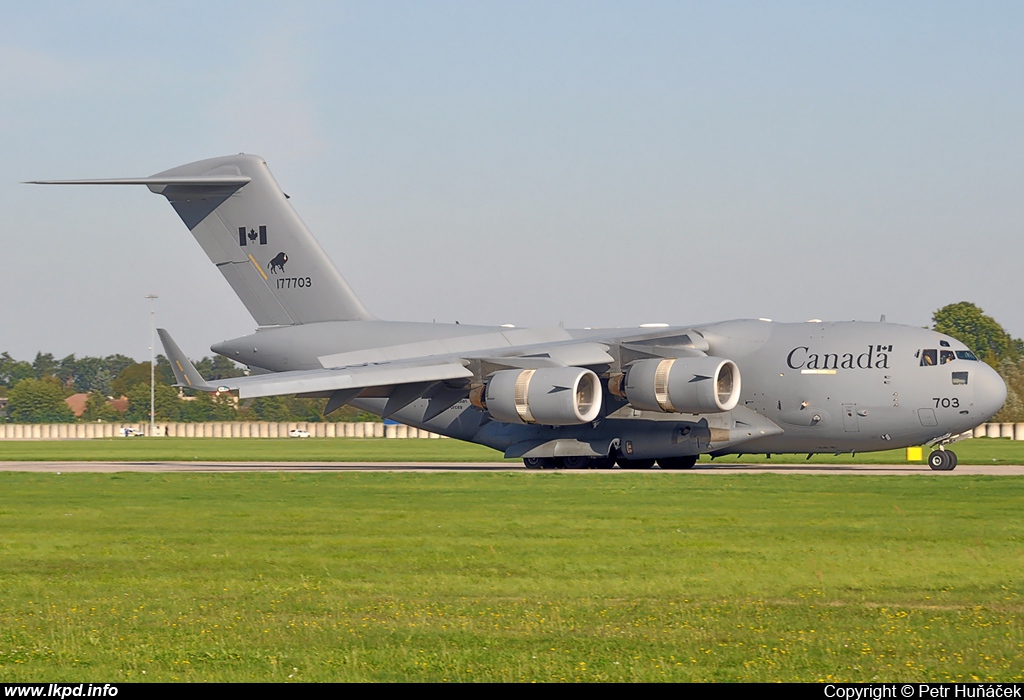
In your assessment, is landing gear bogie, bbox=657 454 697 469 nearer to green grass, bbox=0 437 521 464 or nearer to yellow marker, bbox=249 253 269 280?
green grass, bbox=0 437 521 464

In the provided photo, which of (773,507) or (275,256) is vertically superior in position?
(275,256)

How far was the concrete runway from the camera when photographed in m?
30.7

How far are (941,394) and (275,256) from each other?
17.3 m

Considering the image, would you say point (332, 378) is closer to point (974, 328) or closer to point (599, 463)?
point (599, 463)

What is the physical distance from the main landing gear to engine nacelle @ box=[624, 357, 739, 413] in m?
2.33

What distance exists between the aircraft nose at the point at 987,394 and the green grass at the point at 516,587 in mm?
7788

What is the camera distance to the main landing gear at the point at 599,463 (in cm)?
3328

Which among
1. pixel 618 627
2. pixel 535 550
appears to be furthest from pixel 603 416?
pixel 618 627

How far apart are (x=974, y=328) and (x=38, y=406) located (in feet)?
274

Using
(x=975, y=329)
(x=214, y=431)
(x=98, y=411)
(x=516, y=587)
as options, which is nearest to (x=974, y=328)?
(x=975, y=329)

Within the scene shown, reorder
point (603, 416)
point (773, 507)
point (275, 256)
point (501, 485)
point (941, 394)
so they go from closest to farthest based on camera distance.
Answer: point (773, 507) < point (501, 485) < point (941, 394) < point (603, 416) < point (275, 256)

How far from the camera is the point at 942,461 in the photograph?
102 feet

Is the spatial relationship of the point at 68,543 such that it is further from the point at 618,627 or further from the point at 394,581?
the point at 618,627

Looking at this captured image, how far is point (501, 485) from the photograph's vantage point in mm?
25562
